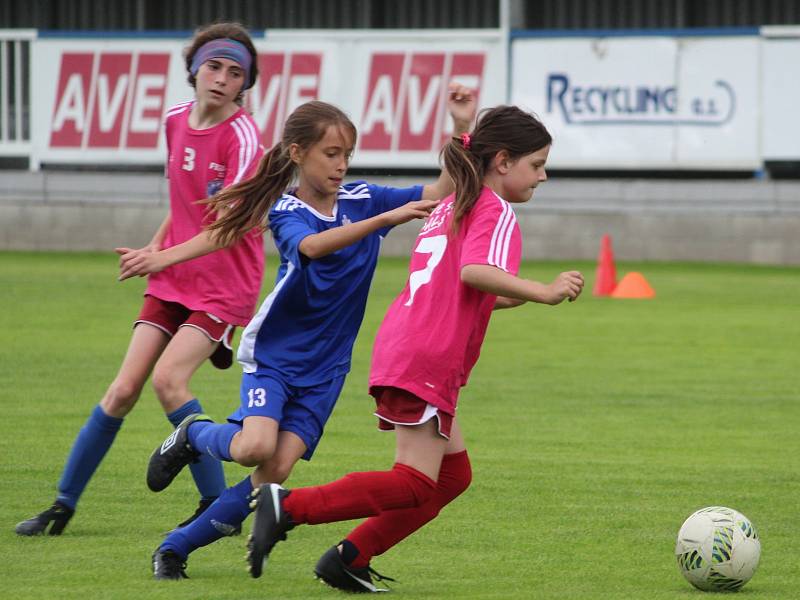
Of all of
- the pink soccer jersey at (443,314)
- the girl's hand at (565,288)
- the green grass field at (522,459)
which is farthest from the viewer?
the green grass field at (522,459)

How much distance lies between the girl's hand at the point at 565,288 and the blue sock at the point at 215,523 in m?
1.34

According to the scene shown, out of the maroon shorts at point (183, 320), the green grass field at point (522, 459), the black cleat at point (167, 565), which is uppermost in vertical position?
the maroon shorts at point (183, 320)

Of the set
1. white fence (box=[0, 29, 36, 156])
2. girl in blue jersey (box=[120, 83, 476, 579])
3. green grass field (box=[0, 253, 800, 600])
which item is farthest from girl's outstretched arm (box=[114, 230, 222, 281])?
white fence (box=[0, 29, 36, 156])

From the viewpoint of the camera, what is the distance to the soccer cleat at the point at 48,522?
6.51 metres

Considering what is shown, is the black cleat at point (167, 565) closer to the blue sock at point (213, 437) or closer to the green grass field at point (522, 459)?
the green grass field at point (522, 459)

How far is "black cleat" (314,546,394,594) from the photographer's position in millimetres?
5504

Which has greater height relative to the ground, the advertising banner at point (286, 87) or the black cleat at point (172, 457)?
the advertising banner at point (286, 87)

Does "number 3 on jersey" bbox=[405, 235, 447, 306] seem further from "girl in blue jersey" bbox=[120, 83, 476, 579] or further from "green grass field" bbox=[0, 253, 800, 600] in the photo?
"green grass field" bbox=[0, 253, 800, 600]

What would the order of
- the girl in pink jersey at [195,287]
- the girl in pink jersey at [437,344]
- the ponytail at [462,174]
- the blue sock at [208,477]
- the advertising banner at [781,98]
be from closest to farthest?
the girl in pink jersey at [437,344], the ponytail at [462,174], the girl in pink jersey at [195,287], the blue sock at [208,477], the advertising banner at [781,98]

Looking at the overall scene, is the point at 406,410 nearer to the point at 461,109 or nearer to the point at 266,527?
the point at 266,527

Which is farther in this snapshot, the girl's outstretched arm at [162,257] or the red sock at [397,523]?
the girl's outstretched arm at [162,257]

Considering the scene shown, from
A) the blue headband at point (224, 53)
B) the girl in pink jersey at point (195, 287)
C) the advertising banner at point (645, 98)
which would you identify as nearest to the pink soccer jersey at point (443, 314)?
the girl in pink jersey at point (195, 287)

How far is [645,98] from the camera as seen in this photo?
25672 millimetres

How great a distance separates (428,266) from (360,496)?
815 mm
